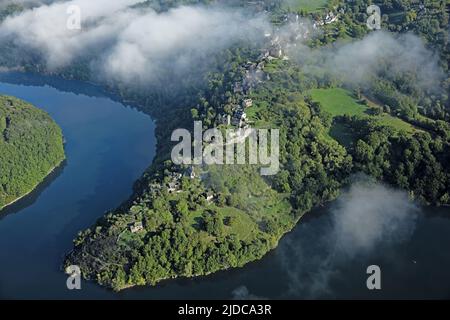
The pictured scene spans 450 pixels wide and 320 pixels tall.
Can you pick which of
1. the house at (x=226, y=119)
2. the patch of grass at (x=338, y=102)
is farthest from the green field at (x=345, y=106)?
the house at (x=226, y=119)

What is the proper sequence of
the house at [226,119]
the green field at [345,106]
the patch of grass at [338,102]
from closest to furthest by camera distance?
1. the house at [226,119]
2. the green field at [345,106]
3. the patch of grass at [338,102]

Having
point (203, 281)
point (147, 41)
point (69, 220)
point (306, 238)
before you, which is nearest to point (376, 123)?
point (306, 238)

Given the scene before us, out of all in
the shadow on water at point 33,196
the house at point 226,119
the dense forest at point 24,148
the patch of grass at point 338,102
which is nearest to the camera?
the house at point 226,119

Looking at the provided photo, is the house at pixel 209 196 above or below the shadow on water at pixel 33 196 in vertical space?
above

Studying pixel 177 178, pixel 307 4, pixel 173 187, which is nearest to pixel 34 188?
pixel 177 178

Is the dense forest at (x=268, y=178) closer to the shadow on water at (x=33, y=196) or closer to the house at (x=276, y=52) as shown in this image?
the house at (x=276, y=52)

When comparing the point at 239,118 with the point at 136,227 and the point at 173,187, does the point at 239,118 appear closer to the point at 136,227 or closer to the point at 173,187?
the point at 173,187
